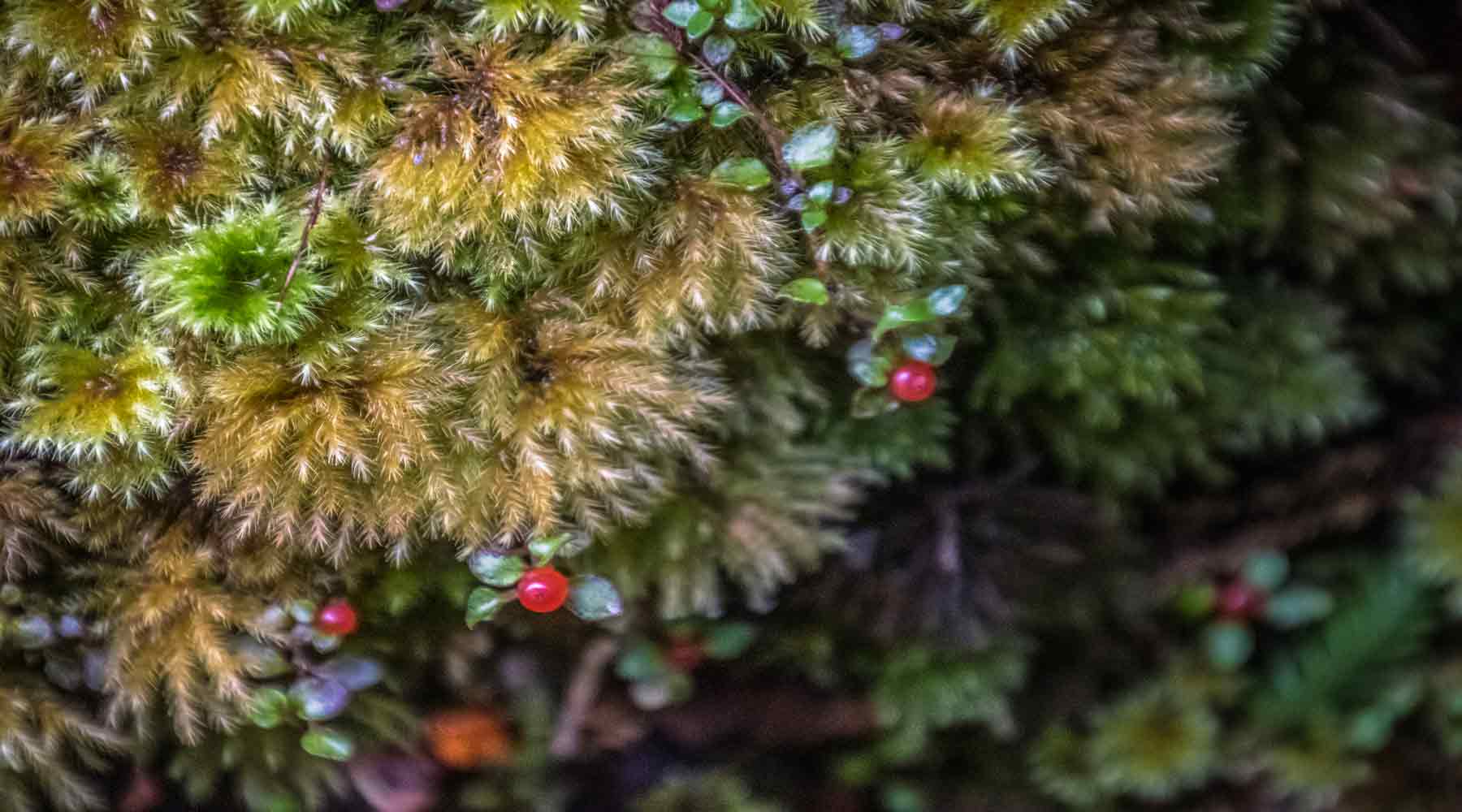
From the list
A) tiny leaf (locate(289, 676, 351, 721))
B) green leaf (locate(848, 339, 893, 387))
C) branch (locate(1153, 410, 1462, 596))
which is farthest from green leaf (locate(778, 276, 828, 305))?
branch (locate(1153, 410, 1462, 596))

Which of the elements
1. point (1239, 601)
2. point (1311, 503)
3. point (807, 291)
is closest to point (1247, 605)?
point (1239, 601)

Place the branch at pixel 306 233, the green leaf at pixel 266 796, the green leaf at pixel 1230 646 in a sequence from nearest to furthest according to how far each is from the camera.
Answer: the branch at pixel 306 233 < the green leaf at pixel 266 796 < the green leaf at pixel 1230 646

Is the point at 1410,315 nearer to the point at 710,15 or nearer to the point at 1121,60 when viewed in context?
the point at 1121,60

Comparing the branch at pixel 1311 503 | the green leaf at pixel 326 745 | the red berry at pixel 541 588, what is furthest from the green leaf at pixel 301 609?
the branch at pixel 1311 503

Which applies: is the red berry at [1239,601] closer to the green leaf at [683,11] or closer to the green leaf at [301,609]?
the green leaf at [683,11]

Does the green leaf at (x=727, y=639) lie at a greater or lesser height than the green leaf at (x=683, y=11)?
lesser

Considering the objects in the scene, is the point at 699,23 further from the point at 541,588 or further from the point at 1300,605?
the point at 1300,605

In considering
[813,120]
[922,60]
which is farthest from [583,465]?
[922,60]
